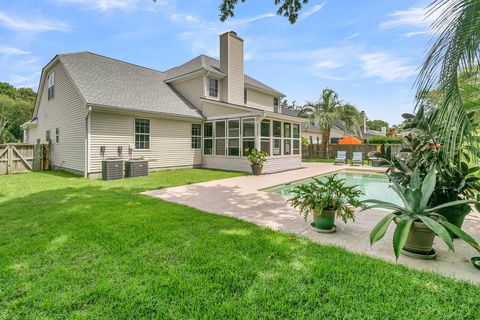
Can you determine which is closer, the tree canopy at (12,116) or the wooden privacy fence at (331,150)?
the wooden privacy fence at (331,150)

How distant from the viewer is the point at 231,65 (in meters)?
15.0

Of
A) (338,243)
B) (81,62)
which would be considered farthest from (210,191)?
(81,62)

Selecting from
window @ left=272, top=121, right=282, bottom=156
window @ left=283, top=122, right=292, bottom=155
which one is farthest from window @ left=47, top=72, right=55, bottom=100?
window @ left=283, top=122, right=292, bottom=155

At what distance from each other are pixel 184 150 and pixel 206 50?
878cm

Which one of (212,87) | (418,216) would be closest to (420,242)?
(418,216)

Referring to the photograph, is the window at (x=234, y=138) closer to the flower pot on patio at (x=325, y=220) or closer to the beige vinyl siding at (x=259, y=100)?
the beige vinyl siding at (x=259, y=100)

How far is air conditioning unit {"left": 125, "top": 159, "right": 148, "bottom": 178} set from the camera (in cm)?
990

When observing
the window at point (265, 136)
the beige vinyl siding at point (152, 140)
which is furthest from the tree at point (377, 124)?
the beige vinyl siding at point (152, 140)

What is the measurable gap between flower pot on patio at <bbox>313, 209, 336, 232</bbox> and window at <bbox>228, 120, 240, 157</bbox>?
8504 mm

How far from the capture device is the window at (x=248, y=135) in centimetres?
1160

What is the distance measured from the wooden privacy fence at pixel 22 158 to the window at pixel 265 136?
11.7 metres

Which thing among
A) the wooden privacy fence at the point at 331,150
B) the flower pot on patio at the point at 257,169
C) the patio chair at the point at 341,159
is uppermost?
the wooden privacy fence at the point at 331,150

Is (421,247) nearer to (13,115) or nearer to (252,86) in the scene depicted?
(252,86)

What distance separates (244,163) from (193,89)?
634 cm
